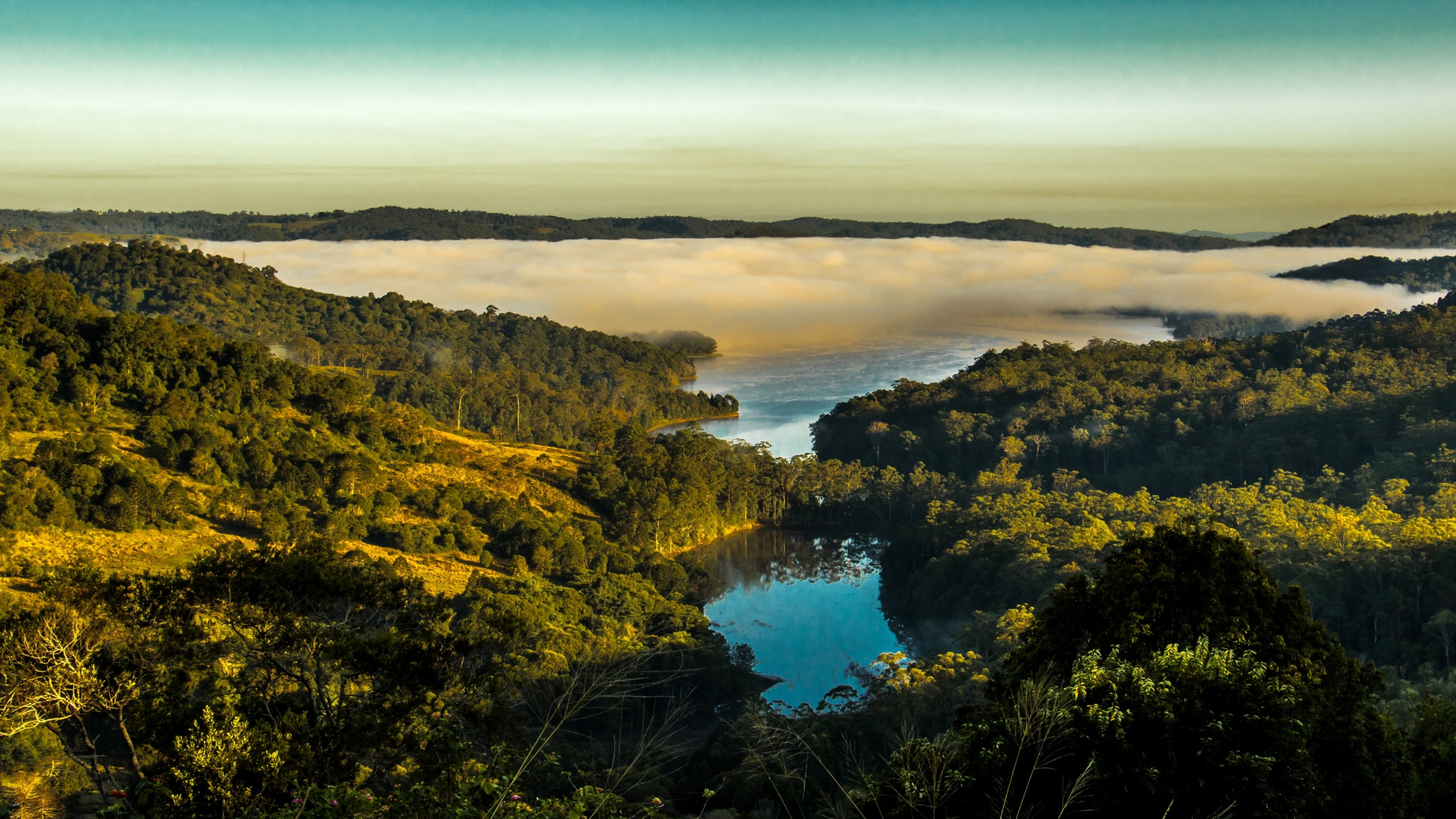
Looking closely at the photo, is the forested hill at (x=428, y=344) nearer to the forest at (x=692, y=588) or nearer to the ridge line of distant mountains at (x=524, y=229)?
the forest at (x=692, y=588)

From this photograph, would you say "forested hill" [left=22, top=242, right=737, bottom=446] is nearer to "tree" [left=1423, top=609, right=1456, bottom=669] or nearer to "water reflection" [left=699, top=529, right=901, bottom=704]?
"water reflection" [left=699, top=529, right=901, bottom=704]

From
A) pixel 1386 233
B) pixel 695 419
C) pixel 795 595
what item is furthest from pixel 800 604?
pixel 1386 233

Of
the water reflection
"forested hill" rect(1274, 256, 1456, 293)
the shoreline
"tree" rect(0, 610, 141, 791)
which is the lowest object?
the shoreline

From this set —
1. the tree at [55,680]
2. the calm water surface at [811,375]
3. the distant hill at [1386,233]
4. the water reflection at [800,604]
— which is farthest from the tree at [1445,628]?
the distant hill at [1386,233]

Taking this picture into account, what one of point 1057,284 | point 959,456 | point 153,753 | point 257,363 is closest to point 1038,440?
point 959,456

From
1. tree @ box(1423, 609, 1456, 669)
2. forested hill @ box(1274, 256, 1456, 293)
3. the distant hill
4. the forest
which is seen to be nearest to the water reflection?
the forest

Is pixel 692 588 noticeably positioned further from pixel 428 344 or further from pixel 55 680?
pixel 428 344

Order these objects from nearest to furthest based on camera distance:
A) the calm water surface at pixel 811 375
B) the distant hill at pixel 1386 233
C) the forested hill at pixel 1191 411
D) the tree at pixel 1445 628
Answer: the tree at pixel 1445 628, the forested hill at pixel 1191 411, the calm water surface at pixel 811 375, the distant hill at pixel 1386 233
